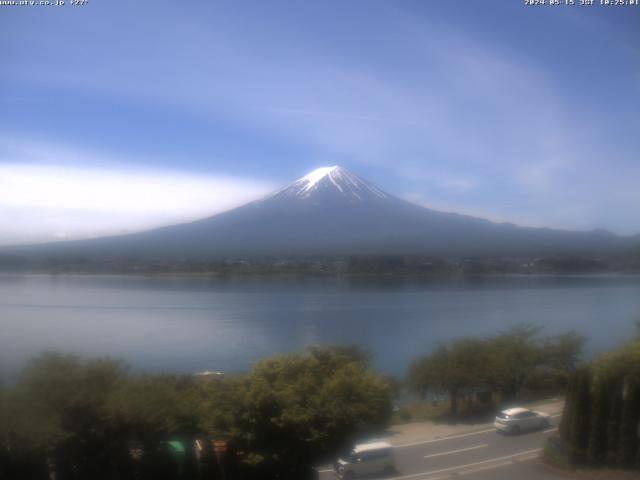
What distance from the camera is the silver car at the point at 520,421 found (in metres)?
5.19

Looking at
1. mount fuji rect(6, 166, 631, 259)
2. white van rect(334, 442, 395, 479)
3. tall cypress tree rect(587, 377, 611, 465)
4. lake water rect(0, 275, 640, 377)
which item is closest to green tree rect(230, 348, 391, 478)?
white van rect(334, 442, 395, 479)

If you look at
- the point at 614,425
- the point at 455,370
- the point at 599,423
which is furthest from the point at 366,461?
the point at 455,370

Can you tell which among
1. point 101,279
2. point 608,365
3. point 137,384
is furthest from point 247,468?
point 101,279

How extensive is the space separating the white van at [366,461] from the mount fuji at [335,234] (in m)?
6.64

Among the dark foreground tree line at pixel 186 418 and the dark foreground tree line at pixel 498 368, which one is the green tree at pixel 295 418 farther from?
the dark foreground tree line at pixel 498 368

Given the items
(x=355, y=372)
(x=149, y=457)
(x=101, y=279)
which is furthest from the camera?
(x=101, y=279)

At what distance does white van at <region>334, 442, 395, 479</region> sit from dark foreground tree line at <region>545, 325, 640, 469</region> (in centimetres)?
139

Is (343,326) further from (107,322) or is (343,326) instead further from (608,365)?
(608,365)

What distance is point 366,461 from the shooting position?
185 inches

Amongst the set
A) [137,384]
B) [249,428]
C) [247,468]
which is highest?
[137,384]

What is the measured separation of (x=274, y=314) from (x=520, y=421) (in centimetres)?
956

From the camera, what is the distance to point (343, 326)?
1241cm

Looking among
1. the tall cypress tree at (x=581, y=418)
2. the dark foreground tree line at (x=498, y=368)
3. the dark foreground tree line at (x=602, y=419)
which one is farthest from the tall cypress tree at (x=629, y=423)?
the dark foreground tree line at (x=498, y=368)

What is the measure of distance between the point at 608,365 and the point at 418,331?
631 cm
